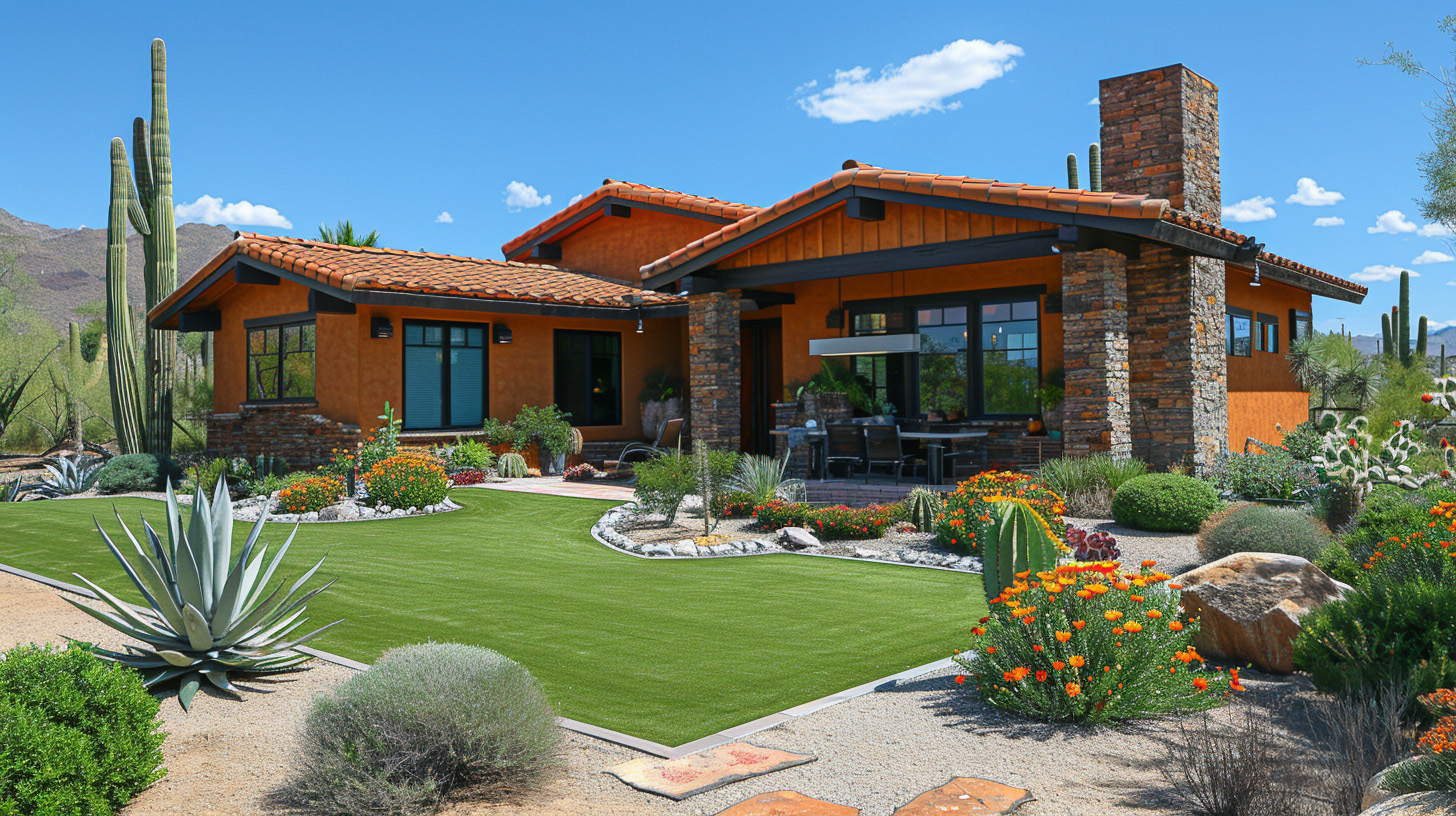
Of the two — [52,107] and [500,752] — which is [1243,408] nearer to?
[500,752]

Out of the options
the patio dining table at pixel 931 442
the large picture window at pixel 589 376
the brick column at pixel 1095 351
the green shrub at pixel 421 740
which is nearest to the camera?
the green shrub at pixel 421 740

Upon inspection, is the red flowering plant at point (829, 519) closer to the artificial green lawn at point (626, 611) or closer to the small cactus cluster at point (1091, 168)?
the artificial green lawn at point (626, 611)

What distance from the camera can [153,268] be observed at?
18016 millimetres

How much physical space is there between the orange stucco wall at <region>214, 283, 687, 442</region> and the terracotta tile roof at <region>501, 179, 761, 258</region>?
246 centimetres

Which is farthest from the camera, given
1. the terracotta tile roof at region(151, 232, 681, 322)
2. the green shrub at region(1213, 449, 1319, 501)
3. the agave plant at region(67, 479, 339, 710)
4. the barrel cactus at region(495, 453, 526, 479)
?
the barrel cactus at region(495, 453, 526, 479)

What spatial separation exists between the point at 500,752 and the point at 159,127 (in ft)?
57.6

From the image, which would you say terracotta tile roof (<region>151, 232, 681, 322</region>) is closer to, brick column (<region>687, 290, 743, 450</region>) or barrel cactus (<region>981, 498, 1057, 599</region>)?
brick column (<region>687, 290, 743, 450</region>)

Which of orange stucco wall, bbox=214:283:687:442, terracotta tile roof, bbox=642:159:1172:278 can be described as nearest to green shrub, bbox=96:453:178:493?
orange stucco wall, bbox=214:283:687:442

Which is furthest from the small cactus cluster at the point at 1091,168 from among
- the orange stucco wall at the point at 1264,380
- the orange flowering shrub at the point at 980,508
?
the orange flowering shrub at the point at 980,508

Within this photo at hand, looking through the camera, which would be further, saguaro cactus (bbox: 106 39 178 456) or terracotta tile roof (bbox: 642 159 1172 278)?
saguaro cactus (bbox: 106 39 178 456)

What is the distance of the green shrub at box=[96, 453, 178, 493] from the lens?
15.4 meters

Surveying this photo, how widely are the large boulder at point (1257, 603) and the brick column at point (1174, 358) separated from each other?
23.3 feet

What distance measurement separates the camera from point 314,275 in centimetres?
1466

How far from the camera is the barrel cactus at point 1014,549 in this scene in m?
5.23
